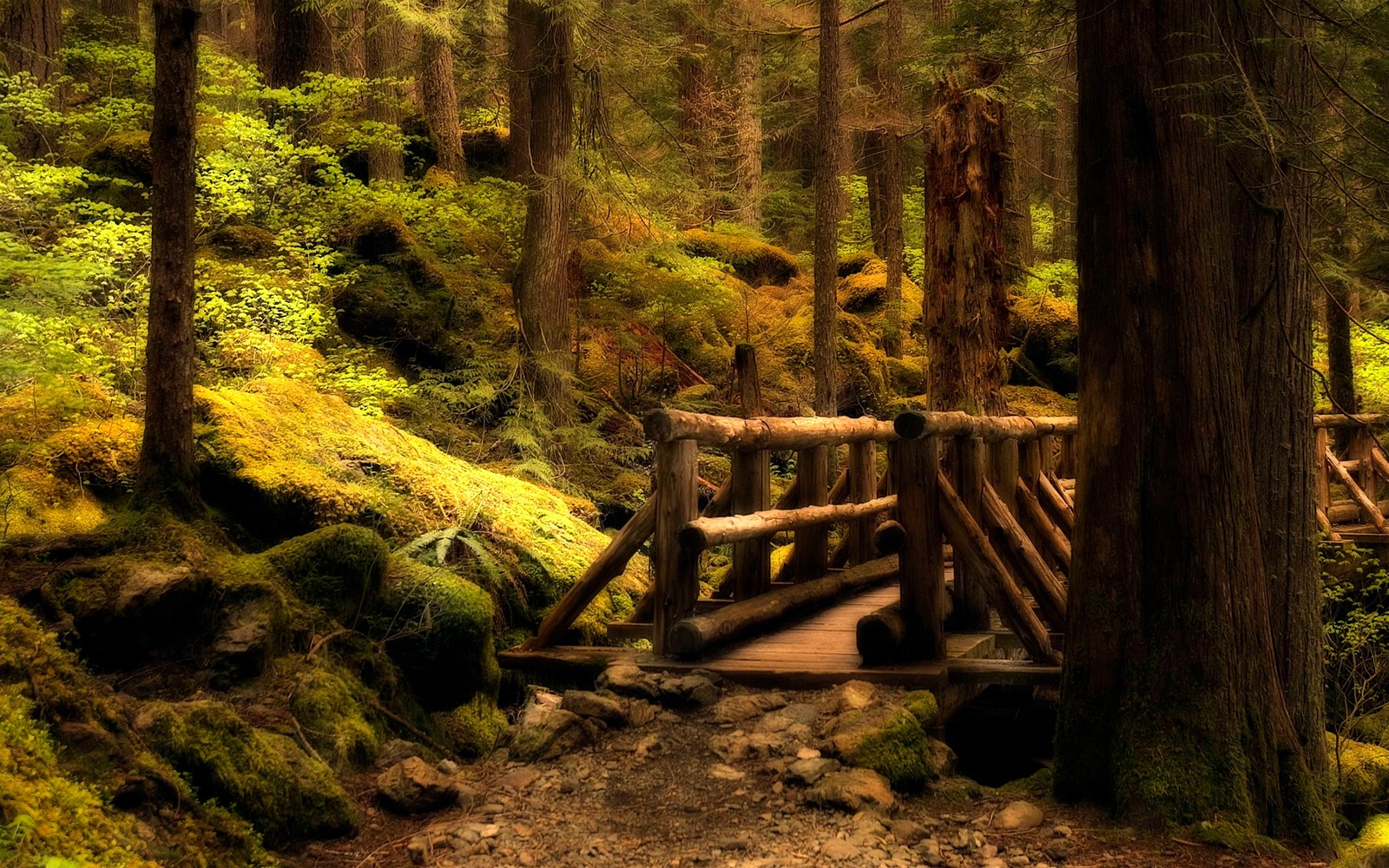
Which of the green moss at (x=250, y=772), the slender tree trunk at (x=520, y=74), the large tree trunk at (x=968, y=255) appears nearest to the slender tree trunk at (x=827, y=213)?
the large tree trunk at (x=968, y=255)

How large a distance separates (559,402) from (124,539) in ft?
23.2

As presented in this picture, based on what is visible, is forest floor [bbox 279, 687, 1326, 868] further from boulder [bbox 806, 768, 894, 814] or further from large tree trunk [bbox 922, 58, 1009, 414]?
large tree trunk [bbox 922, 58, 1009, 414]

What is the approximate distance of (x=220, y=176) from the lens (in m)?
11.2

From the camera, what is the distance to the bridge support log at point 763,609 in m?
6.27

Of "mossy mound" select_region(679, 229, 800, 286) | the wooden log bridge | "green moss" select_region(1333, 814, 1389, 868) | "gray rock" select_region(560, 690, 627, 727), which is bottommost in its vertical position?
"green moss" select_region(1333, 814, 1389, 868)

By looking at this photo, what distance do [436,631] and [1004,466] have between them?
4.35 meters

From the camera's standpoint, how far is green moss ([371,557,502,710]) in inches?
248

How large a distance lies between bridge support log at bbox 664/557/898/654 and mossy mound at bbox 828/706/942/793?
1.27 metres

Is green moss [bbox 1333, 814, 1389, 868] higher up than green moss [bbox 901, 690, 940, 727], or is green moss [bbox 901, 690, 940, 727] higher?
green moss [bbox 901, 690, 940, 727]

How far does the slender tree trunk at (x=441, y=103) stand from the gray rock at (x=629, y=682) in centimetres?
1283

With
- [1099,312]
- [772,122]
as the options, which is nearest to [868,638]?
[1099,312]

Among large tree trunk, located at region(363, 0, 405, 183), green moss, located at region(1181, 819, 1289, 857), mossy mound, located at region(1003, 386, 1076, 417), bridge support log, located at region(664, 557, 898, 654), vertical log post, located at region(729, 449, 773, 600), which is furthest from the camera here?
mossy mound, located at region(1003, 386, 1076, 417)

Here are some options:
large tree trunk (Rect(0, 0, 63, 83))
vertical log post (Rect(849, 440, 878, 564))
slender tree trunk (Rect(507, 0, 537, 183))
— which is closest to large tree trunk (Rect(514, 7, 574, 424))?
slender tree trunk (Rect(507, 0, 537, 183))

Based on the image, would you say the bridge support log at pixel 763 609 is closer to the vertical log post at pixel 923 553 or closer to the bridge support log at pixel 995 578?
the vertical log post at pixel 923 553
